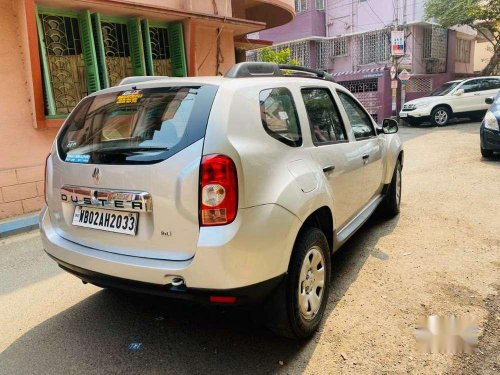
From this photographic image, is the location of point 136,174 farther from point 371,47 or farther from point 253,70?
point 371,47

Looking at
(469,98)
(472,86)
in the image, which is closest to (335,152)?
(469,98)

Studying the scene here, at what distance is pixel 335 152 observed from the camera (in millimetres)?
3246

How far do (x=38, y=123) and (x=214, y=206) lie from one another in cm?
547

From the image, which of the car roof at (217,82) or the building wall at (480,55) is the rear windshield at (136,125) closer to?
the car roof at (217,82)

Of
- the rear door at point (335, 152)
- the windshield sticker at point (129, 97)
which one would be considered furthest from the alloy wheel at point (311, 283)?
the windshield sticker at point (129, 97)

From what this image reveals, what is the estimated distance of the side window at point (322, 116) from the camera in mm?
3106

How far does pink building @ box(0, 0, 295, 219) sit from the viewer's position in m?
6.38

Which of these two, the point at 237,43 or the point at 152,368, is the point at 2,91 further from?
the point at 237,43

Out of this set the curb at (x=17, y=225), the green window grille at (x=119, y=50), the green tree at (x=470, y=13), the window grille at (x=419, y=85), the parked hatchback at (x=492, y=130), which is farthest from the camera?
the window grille at (x=419, y=85)

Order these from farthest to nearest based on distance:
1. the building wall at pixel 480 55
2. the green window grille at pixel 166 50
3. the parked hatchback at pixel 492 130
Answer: the building wall at pixel 480 55, the green window grille at pixel 166 50, the parked hatchback at pixel 492 130

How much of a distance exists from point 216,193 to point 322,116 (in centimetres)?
147

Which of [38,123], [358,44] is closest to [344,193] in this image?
[38,123]

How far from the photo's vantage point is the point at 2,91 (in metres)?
6.30

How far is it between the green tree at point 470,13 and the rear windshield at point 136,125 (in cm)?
2109
